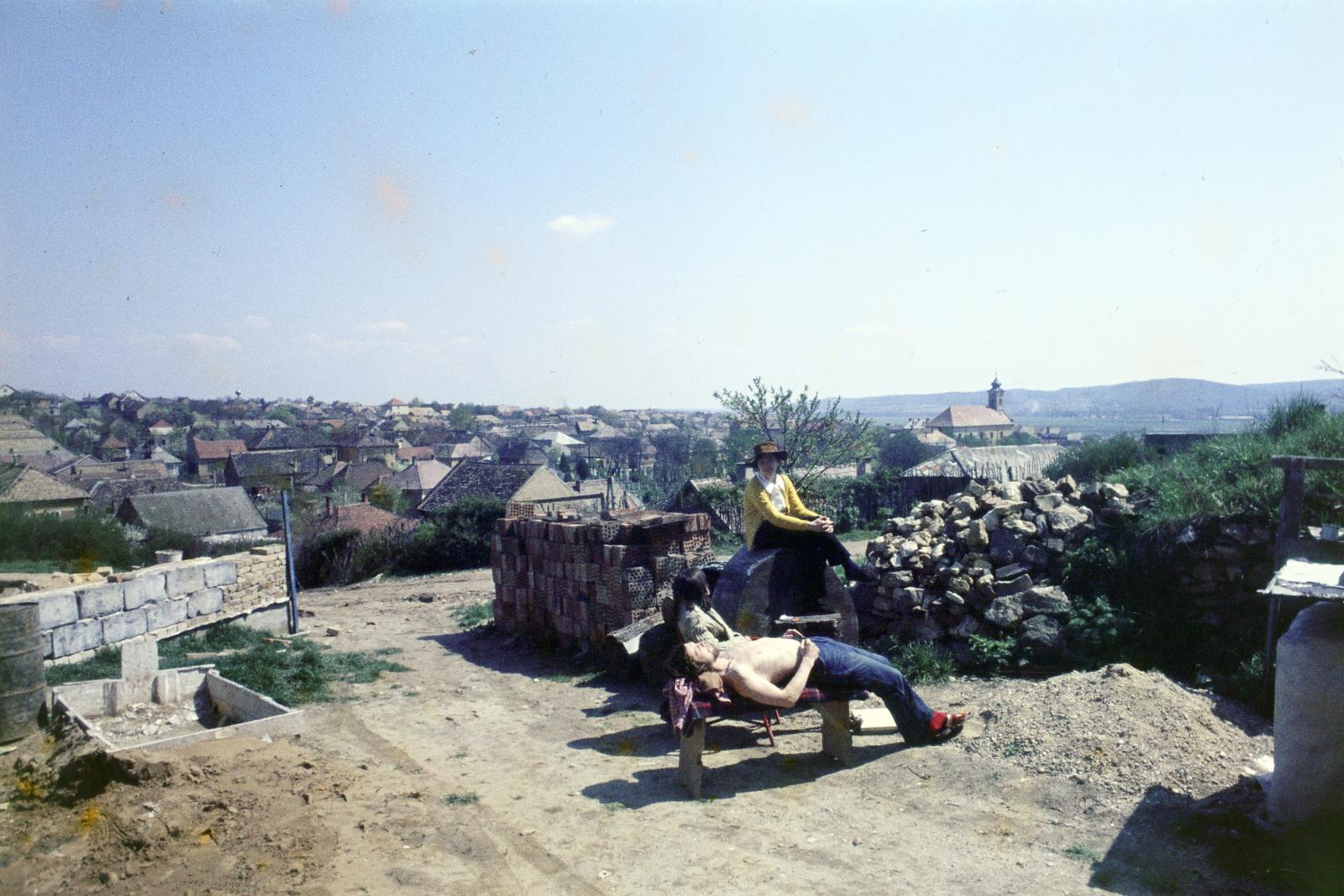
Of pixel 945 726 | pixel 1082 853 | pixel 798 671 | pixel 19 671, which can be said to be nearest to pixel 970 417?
pixel 945 726

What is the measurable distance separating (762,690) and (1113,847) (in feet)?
6.84

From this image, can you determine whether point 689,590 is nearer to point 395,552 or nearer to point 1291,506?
point 1291,506

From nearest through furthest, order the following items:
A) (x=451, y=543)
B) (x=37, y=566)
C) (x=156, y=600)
Result: (x=156, y=600), (x=37, y=566), (x=451, y=543)

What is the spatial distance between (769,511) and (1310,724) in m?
3.90

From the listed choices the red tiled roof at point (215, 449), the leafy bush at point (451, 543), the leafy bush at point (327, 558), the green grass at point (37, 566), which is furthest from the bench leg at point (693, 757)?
the red tiled roof at point (215, 449)

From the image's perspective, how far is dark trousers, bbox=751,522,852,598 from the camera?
23.6ft

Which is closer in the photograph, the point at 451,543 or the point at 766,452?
the point at 766,452

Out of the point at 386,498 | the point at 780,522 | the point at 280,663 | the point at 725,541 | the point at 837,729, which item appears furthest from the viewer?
the point at 386,498

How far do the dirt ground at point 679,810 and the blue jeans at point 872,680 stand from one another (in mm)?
210

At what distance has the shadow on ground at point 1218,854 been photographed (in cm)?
392

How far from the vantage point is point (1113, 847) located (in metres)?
4.37

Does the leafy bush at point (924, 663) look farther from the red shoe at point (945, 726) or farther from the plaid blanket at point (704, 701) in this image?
the plaid blanket at point (704, 701)

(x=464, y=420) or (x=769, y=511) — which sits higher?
(x=464, y=420)

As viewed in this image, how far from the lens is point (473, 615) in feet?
42.9
